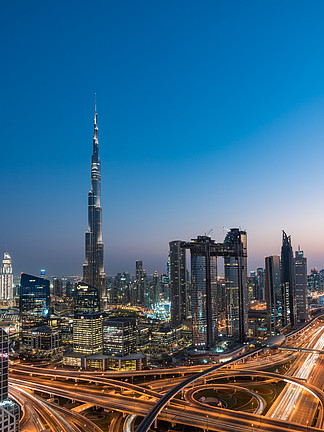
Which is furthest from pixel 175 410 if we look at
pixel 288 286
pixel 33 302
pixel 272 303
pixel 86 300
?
pixel 33 302

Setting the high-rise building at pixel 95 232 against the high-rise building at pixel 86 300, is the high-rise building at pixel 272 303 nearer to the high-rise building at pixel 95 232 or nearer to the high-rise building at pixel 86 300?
the high-rise building at pixel 86 300

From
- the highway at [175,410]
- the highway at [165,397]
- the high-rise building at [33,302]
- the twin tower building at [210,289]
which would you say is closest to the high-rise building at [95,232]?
the twin tower building at [210,289]

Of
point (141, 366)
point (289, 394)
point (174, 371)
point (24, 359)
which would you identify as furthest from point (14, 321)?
point (289, 394)

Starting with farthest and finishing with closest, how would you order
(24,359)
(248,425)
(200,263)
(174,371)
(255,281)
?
(255,281) → (200,263) → (24,359) → (174,371) → (248,425)

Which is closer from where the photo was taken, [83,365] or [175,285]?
[83,365]

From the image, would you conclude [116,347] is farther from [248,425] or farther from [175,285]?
[175,285]

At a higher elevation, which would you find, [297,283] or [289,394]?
[297,283]

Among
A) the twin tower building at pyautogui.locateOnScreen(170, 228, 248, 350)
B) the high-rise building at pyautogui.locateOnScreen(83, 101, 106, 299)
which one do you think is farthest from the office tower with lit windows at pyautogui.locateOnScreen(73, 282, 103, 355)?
the high-rise building at pyautogui.locateOnScreen(83, 101, 106, 299)
